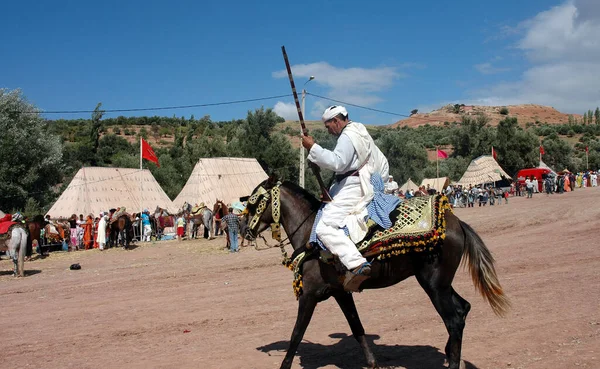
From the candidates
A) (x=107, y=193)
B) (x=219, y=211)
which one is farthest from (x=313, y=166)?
(x=107, y=193)

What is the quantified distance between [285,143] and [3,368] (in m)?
44.6

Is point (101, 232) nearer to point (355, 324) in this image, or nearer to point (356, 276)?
point (355, 324)

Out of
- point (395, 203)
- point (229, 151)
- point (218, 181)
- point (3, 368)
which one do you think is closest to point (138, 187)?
point (218, 181)

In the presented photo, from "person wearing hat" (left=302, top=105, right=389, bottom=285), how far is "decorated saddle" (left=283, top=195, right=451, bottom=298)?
0.52 feet

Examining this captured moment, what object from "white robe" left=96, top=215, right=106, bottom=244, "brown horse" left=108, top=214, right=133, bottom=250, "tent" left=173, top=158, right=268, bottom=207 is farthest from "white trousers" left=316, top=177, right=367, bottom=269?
"tent" left=173, top=158, right=268, bottom=207

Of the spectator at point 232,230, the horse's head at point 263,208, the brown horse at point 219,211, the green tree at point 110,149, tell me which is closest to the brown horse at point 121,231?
the brown horse at point 219,211

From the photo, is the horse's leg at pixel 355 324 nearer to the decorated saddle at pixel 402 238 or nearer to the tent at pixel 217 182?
the decorated saddle at pixel 402 238

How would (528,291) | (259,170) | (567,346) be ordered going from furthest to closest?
(259,170) → (528,291) → (567,346)

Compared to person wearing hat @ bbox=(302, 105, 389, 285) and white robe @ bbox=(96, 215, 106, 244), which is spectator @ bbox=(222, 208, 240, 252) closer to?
white robe @ bbox=(96, 215, 106, 244)

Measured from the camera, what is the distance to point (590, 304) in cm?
879

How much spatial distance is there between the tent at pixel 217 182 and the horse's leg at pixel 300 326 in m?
28.3

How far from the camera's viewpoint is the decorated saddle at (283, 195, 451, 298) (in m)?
5.86

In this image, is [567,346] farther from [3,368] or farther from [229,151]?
[229,151]

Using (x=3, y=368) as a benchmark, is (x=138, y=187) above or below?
above
